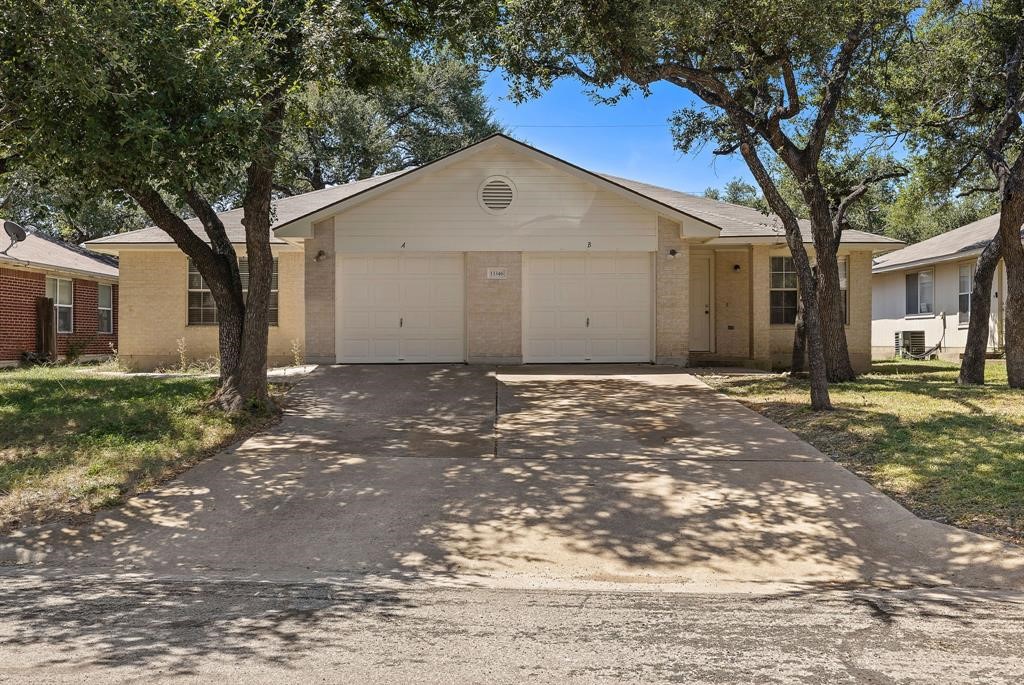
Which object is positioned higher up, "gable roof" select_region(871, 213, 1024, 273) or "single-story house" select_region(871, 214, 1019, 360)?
"gable roof" select_region(871, 213, 1024, 273)

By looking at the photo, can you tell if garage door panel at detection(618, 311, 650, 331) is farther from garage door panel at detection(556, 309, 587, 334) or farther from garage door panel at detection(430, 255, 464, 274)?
garage door panel at detection(430, 255, 464, 274)

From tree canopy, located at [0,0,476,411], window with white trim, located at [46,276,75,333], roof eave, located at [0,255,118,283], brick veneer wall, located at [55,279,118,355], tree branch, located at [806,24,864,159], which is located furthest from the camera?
brick veneer wall, located at [55,279,118,355]

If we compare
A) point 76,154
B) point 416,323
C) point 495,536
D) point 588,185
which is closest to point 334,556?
point 495,536

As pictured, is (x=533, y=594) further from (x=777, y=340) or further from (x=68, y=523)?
(x=777, y=340)

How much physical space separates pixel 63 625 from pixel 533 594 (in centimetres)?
290

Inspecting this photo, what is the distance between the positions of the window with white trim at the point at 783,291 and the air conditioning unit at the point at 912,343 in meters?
8.54

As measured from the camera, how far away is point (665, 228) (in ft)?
51.6

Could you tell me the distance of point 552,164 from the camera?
Answer: 15.4m

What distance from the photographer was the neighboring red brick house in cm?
1955

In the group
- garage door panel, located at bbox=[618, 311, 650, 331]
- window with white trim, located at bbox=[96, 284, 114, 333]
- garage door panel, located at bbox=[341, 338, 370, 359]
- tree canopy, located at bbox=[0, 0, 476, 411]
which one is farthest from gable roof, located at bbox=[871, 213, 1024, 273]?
window with white trim, located at bbox=[96, 284, 114, 333]

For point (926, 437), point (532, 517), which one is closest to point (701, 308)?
point (926, 437)

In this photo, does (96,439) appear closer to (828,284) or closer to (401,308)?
(401,308)

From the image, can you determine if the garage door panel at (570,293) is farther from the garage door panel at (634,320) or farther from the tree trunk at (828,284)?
the tree trunk at (828,284)

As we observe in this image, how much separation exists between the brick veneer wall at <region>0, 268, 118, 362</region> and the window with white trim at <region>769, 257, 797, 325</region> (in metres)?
19.0
